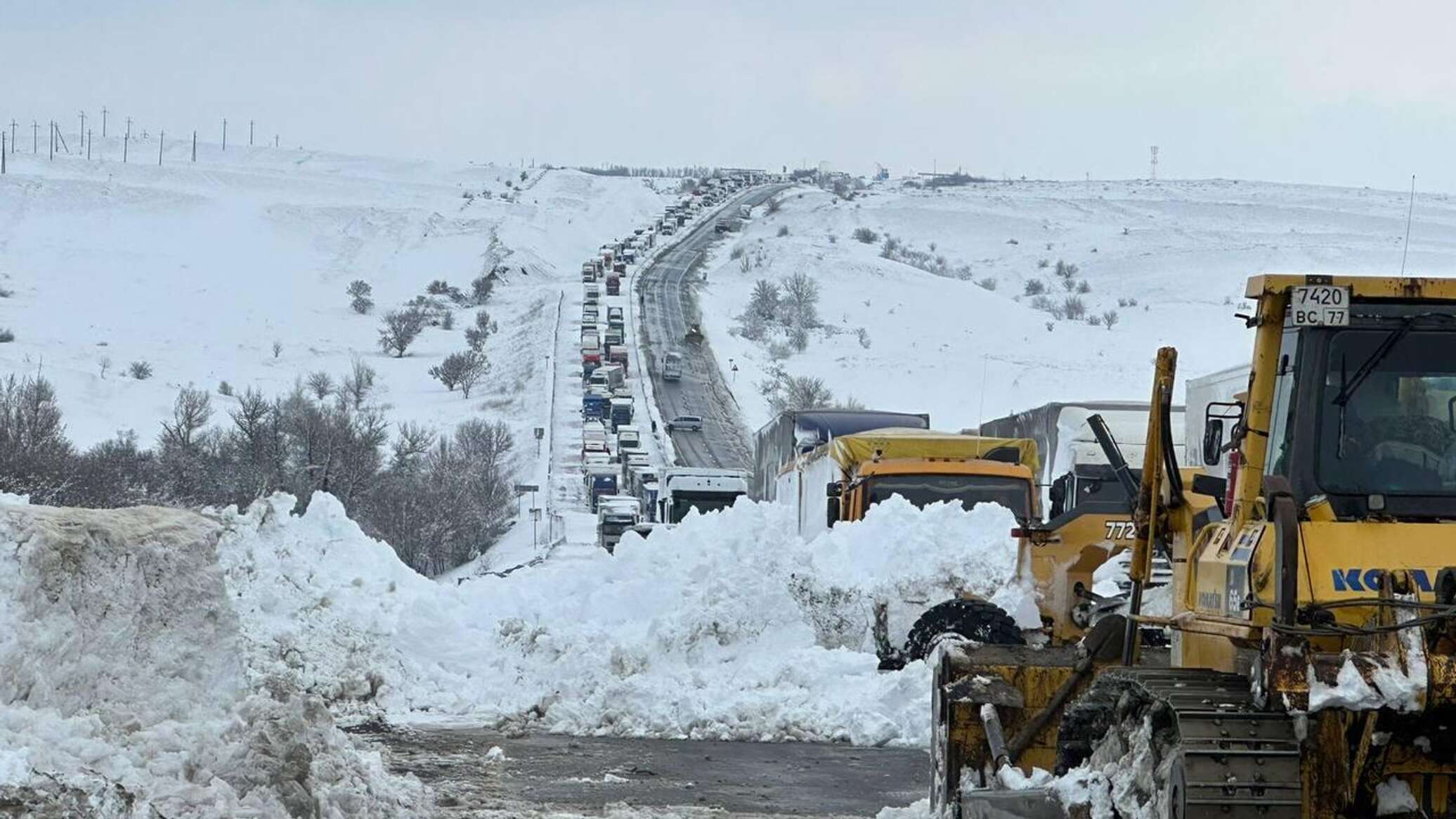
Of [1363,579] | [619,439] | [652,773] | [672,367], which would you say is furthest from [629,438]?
[1363,579]

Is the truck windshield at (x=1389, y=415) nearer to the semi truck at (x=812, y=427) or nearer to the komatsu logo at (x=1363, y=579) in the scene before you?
the komatsu logo at (x=1363, y=579)

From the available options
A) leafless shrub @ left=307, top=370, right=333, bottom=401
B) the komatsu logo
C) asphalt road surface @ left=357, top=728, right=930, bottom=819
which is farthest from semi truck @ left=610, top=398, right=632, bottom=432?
the komatsu logo

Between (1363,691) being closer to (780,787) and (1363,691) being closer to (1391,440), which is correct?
(1391,440)

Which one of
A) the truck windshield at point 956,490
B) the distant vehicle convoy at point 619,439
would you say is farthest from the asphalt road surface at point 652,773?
the truck windshield at point 956,490

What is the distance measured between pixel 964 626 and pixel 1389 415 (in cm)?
823

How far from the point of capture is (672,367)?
76438 mm

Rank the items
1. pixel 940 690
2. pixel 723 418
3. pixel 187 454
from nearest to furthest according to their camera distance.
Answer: pixel 940 690 < pixel 187 454 < pixel 723 418

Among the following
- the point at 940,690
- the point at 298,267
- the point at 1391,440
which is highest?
the point at 298,267

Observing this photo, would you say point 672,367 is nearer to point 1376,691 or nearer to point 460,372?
point 460,372

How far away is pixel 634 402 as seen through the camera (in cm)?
7044

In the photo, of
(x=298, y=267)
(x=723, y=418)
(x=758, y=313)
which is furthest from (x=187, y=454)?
(x=298, y=267)

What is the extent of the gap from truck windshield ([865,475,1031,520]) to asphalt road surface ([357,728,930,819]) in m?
6.91

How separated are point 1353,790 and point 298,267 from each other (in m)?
121

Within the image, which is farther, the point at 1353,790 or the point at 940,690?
the point at 940,690
